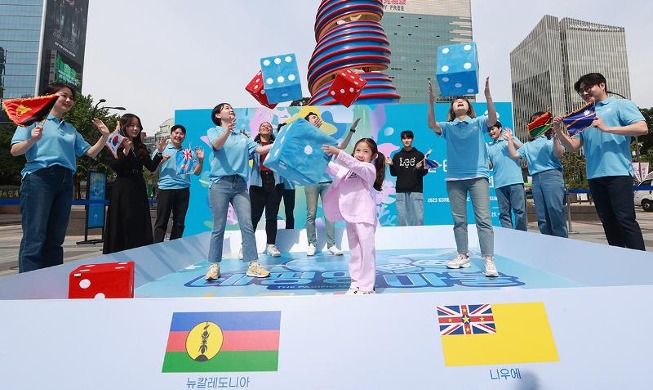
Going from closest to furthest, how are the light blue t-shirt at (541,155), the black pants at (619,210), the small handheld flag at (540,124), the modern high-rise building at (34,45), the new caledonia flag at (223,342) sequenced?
the new caledonia flag at (223,342) → the black pants at (619,210) → the light blue t-shirt at (541,155) → the small handheld flag at (540,124) → the modern high-rise building at (34,45)

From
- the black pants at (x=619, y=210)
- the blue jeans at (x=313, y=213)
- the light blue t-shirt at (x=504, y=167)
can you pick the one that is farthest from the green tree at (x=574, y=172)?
the black pants at (x=619, y=210)

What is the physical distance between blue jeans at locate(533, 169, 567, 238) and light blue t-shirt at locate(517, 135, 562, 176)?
65mm

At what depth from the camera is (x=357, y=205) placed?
8.77 feet

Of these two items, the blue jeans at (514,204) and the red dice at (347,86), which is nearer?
the blue jeans at (514,204)

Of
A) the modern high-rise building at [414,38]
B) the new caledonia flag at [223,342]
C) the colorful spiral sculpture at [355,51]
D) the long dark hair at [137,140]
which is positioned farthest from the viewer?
the modern high-rise building at [414,38]

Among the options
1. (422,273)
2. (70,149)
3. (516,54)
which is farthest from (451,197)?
(516,54)

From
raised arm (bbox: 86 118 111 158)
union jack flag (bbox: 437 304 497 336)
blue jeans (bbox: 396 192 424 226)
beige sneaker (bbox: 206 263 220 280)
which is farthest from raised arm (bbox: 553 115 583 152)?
raised arm (bbox: 86 118 111 158)

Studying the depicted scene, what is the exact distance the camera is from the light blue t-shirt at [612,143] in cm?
289

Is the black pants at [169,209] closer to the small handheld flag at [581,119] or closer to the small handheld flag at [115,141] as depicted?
the small handheld flag at [115,141]

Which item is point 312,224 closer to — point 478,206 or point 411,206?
point 411,206

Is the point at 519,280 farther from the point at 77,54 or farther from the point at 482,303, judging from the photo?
the point at 77,54

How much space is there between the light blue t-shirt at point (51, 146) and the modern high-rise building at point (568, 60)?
285 feet

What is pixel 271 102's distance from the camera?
5781 mm

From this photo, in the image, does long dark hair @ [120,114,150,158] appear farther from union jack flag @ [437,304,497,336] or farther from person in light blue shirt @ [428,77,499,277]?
union jack flag @ [437,304,497,336]
